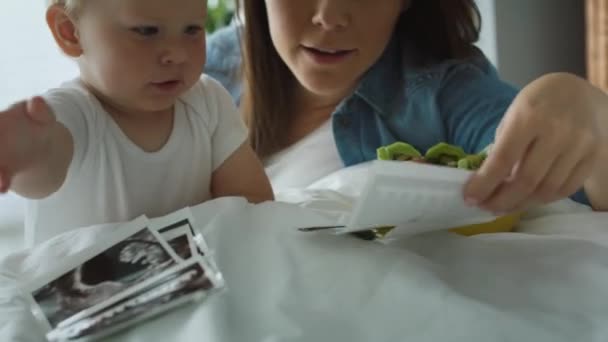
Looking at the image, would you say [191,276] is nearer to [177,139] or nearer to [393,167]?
[393,167]

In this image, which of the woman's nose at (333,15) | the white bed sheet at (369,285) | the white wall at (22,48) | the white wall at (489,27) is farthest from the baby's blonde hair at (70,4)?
the white wall at (489,27)

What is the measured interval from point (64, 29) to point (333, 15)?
0.40 meters

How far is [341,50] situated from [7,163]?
60cm

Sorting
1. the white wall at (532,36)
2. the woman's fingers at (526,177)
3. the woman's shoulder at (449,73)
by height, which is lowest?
the white wall at (532,36)

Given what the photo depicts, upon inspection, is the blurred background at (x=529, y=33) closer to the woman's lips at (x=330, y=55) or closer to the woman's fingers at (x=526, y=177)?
the woman's lips at (x=330, y=55)

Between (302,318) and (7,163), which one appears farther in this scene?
(7,163)

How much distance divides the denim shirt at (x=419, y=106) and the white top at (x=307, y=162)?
0.11 feet

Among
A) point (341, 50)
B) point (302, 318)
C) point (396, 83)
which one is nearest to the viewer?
point (302, 318)

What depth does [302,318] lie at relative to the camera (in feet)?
1.83

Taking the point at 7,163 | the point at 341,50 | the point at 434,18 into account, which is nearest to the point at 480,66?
the point at 434,18

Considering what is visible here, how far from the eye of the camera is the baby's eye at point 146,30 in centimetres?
83

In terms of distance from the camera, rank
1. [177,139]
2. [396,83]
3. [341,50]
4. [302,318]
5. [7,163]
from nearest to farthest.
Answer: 1. [302,318]
2. [7,163]
3. [177,139]
4. [341,50]
5. [396,83]

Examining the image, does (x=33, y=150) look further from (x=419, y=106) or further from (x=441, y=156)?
(x=419, y=106)

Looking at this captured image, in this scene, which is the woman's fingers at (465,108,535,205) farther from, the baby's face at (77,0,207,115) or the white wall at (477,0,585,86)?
the white wall at (477,0,585,86)
